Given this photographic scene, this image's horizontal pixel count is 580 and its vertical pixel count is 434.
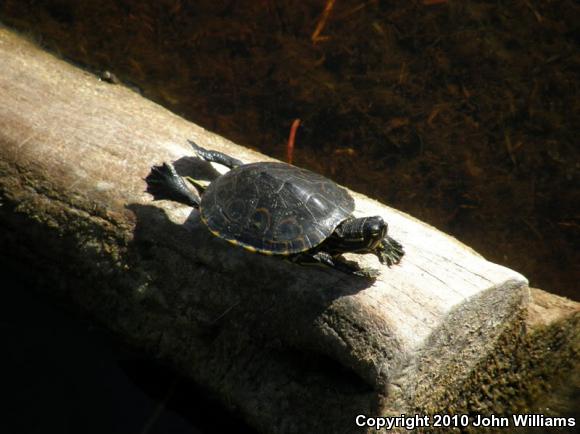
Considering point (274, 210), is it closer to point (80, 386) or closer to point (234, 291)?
point (234, 291)

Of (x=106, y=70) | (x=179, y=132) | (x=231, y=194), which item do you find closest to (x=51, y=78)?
(x=106, y=70)

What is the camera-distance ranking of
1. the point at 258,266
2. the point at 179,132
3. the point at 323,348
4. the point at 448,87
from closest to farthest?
the point at 323,348
the point at 258,266
the point at 179,132
the point at 448,87

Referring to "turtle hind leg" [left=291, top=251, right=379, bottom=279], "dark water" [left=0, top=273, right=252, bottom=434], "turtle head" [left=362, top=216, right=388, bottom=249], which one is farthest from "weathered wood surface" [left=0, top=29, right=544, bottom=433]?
"turtle head" [left=362, top=216, right=388, bottom=249]

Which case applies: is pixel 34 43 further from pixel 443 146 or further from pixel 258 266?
pixel 443 146

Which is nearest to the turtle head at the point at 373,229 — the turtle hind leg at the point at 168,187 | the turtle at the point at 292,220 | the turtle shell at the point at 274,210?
the turtle at the point at 292,220

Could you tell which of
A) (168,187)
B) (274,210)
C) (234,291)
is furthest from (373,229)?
(168,187)

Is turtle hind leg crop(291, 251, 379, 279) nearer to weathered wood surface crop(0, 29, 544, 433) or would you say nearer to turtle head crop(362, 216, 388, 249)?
weathered wood surface crop(0, 29, 544, 433)
